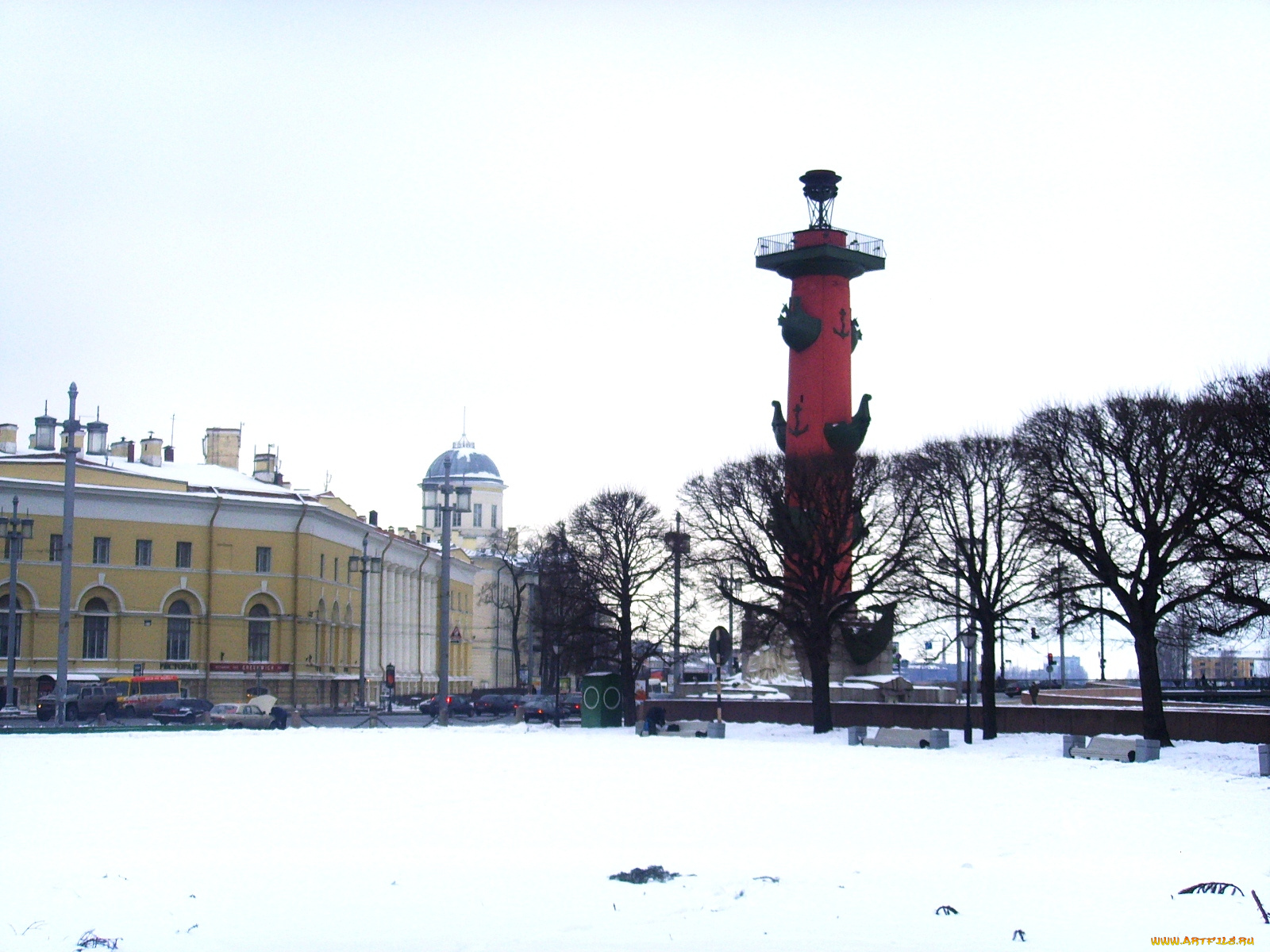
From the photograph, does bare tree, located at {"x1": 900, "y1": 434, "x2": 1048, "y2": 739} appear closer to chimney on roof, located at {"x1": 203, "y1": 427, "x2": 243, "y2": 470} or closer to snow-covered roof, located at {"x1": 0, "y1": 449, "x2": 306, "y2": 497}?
snow-covered roof, located at {"x1": 0, "y1": 449, "x2": 306, "y2": 497}

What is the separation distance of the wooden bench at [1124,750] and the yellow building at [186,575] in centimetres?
4628

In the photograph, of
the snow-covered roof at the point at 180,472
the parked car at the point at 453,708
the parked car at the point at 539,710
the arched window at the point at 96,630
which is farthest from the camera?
the snow-covered roof at the point at 180,472

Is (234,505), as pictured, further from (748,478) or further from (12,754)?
(12,754)

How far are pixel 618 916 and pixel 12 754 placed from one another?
20843mm

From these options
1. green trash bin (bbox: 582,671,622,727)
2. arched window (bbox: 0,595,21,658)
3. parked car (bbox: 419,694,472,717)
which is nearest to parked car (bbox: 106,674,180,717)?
arched window (bbox: 0,595,21,658)

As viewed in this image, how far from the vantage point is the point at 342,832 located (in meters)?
17.0

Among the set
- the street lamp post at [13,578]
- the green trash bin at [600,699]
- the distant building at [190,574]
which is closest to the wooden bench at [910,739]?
the green trash bin at [600,699]

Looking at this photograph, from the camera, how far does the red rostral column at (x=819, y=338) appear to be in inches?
2261

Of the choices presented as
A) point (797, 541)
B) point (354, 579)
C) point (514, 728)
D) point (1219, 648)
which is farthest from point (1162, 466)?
point (354, 579)

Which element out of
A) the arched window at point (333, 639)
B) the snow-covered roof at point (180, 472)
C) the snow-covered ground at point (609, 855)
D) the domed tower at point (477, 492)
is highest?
the domed tower at point (477, 492)

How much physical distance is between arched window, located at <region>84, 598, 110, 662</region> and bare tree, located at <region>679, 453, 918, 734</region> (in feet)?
107

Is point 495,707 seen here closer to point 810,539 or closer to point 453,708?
point 453,708

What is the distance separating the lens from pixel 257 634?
72.7 metres

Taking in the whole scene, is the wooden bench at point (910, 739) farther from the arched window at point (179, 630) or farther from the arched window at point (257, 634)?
the arched window at point (179, 630)
